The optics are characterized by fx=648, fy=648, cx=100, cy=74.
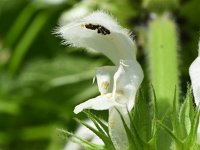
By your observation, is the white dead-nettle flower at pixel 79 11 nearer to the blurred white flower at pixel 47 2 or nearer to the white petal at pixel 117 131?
the blurred white flower at pixel 47 2

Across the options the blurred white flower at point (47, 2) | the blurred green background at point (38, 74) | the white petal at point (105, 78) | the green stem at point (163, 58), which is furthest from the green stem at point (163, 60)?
the blurred white flower at point (47, 2)

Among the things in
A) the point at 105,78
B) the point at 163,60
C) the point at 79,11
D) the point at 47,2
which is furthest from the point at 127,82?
the point at 47,2

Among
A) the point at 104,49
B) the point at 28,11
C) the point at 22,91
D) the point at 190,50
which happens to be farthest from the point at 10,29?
the point at 104,49

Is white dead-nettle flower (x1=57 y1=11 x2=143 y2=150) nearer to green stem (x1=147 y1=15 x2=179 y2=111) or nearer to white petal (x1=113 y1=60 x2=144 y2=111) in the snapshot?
white petal (x1=113 y1=60 x2=144 y2=111)

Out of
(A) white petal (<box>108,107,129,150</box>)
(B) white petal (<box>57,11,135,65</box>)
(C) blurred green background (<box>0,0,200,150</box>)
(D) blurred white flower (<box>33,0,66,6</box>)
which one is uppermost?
(D) blurred white flower (<box>33,0,66,6</box>)

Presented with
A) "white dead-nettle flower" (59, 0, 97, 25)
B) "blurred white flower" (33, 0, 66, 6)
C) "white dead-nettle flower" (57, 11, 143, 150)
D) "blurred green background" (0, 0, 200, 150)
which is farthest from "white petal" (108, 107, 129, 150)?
"blurred white flower" (33, 0, 66, 6)

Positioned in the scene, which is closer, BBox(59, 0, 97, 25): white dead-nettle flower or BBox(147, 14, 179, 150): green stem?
BBox(147, 14, 179, 150): green stem

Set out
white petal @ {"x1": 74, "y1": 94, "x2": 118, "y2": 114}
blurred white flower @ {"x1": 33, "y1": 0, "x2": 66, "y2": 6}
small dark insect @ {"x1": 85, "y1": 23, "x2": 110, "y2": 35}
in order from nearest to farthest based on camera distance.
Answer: white petal @ {"x1": 74, "y1": 94, "x2": 118, "y2": 114} < small dark insect @ {"x1": 85, "y1": 23, "x2": 110, "y2": 35} < blurred white flower @ {"x1": 33, "y1": 0, "x2": 66, "y2": 6}
